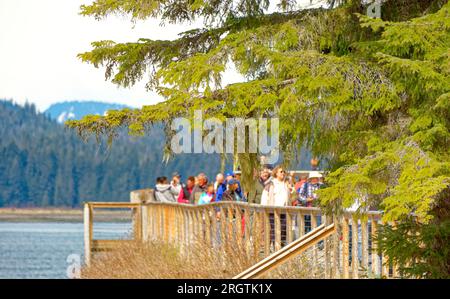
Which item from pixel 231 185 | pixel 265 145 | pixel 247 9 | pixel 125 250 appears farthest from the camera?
pixel 125 250

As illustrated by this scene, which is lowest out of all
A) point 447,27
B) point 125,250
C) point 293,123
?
point 125,250

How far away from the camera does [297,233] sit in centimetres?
1970

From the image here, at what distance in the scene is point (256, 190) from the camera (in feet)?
70.1

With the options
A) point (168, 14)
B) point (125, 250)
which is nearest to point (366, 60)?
point (168, 14)

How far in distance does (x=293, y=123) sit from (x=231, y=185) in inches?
383

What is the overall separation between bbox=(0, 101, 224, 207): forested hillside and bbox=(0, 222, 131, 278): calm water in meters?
3.79

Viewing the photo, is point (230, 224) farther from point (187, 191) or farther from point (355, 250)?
point (187, 191)

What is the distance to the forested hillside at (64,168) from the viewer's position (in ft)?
446

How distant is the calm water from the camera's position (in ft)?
250

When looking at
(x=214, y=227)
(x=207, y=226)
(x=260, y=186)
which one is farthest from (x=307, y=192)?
(x=207, y=226)

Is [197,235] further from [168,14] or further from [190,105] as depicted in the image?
[190,105]
